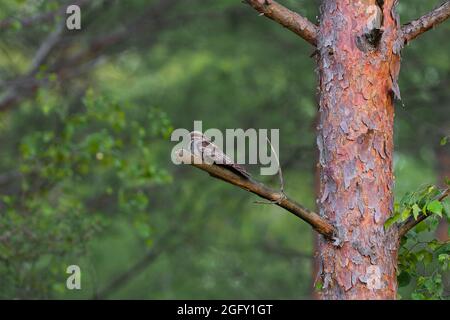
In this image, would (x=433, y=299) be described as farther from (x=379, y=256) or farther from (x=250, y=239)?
(x=250, y=239)

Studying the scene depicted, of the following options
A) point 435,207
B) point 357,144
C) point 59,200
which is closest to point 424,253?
point 435,207

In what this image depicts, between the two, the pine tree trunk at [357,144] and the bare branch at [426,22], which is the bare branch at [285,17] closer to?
the pine tree trunk at [357,144]

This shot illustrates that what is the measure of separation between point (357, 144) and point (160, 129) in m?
2.91

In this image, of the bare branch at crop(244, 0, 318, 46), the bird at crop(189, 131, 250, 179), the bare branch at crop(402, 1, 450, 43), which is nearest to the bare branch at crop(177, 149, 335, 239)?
the bird at crop(189, 131, 250, 179)

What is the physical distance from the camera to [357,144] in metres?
4.04

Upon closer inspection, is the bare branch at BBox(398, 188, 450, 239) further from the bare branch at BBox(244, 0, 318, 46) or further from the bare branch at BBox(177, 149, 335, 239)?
the bare branch at BBox(244, 0, 318, 46)

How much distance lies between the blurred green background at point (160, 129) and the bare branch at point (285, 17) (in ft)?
8.15

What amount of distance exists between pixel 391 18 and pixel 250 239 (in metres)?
9.10

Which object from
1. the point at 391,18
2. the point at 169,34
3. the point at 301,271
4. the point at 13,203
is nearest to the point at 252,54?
the point at 169,34

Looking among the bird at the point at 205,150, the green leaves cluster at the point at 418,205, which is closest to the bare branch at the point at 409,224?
the green leaves cluster at the point at 418,205

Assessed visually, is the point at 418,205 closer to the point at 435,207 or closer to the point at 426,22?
the point at 435,207

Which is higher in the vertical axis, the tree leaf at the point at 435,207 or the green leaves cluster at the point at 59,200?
the green leaves cluster at the point at 59,200

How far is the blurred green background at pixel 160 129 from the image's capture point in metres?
7.07
